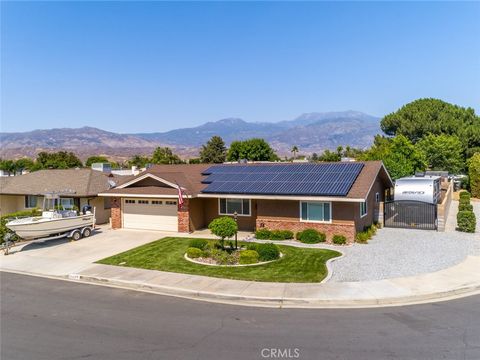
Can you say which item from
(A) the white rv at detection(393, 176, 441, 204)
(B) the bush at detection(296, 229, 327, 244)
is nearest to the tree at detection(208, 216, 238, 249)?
(B) the bush at detection(296, 229, 327, 244)

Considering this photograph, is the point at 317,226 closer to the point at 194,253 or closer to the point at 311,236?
the point at 311,236

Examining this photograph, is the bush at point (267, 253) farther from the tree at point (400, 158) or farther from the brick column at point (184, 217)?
the tree at point (400, 158)

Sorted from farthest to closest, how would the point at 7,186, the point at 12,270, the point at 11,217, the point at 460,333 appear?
the point at 7,186 < the point at 11,217 < the point at 12,270 < the point at 460,333

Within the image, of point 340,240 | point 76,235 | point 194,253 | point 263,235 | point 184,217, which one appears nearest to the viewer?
point 194,253

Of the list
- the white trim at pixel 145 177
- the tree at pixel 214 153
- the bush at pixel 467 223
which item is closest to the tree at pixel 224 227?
the white trim at pixel 145 177

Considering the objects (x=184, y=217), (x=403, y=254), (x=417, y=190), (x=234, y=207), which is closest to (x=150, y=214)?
(x=184, y=217)

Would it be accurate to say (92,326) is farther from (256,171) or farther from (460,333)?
(256,171)

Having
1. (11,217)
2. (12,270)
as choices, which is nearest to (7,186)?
(11,217)
